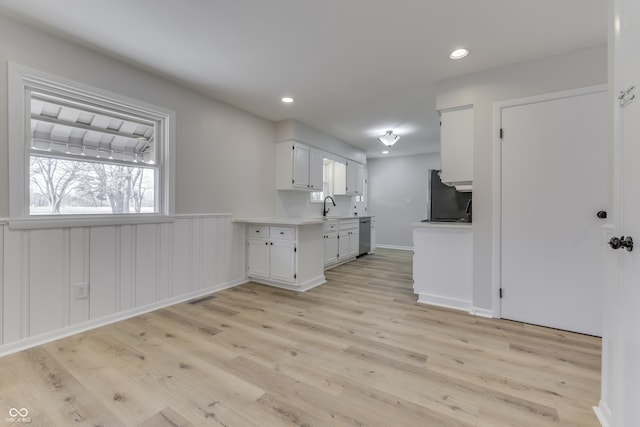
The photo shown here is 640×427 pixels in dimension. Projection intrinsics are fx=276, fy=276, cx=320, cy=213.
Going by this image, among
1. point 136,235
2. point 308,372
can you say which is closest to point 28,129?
point 136,235

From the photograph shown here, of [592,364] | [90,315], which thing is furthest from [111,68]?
[592,364]

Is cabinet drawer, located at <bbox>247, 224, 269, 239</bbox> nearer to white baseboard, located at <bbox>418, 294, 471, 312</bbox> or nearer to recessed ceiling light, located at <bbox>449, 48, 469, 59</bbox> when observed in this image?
white baseboard, located at <bbox>418, 294, 471, 312</bbox>

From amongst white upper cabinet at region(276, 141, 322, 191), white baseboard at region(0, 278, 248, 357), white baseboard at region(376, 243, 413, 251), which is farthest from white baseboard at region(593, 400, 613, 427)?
white baseboard at region(376, 243, 413, 251)

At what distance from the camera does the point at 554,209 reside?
7.97 ft

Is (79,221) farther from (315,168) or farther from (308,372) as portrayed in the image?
(315,168)

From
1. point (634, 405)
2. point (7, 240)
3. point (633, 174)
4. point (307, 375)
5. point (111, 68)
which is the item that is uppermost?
point (111, 68)

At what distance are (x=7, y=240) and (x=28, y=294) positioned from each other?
44 centimetres

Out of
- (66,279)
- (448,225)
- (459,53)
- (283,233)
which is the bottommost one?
(66,279)

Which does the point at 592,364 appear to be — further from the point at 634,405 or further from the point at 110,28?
the point at 110,28

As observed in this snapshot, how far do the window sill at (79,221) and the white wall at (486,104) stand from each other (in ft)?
10.7

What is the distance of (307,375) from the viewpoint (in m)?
1.76

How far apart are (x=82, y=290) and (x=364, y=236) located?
4.78 m

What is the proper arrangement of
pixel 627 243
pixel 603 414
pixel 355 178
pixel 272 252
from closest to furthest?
pixel 627 243, pixel 603 414, pixel 272 252, pixel 355 178

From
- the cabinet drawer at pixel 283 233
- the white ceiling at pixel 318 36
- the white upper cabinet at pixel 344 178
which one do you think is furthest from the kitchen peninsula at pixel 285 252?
the white upper cabinet at pixel 344 178
